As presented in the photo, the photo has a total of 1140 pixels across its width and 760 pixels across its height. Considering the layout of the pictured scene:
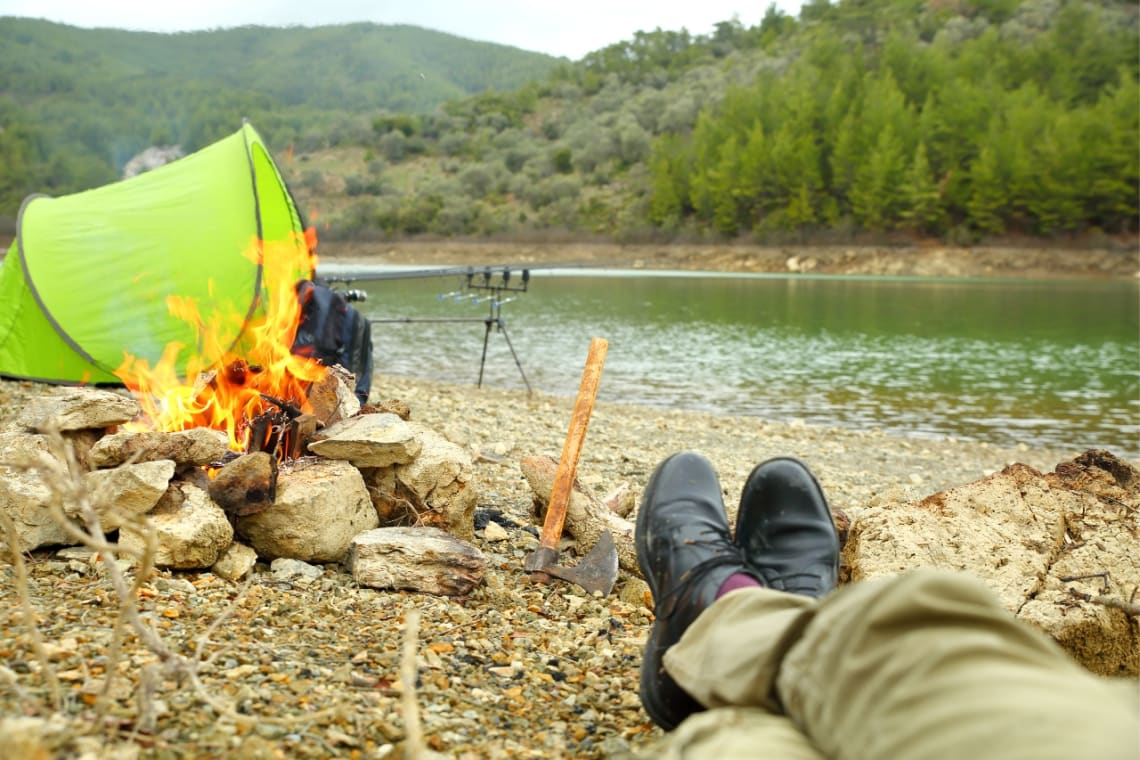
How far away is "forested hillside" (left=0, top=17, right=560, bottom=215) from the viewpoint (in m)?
72.6

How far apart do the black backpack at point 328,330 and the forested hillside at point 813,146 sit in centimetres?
5529

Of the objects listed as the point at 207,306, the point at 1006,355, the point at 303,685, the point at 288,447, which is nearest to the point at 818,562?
the point at 303,685

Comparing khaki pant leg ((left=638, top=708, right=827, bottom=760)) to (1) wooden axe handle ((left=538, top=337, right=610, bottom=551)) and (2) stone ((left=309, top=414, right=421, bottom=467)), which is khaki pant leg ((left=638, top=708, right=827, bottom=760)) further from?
(2) stone ((left=309, top=414, right=421, bottom=467))

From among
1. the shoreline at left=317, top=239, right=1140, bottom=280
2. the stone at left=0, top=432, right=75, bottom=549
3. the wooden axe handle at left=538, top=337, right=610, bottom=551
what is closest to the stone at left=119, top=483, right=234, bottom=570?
the stone at left=0, top=432, right=75, bottom=549

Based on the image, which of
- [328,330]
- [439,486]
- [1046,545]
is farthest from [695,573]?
[328,330]

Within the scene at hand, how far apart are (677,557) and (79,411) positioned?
2905mm

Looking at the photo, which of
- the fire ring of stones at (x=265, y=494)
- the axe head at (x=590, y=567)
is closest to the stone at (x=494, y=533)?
the fire ring of stones at (x=265, y=494)

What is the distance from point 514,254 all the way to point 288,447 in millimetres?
58682

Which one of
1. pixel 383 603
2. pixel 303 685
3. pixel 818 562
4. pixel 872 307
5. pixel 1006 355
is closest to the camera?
pixel 303 685

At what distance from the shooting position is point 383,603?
3.24 meters

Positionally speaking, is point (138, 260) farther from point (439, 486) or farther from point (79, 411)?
point (439, 486)

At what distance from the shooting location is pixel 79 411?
13.0ft

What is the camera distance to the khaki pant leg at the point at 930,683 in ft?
3.96

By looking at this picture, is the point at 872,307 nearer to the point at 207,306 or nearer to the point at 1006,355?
the point at 1006,355
